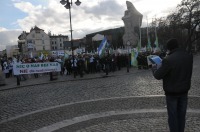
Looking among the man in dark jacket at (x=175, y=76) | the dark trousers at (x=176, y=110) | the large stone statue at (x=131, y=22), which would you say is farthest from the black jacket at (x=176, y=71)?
the large stone statue at (x=131, y=22)

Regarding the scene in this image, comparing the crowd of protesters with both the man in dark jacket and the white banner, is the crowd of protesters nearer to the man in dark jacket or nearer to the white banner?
the white banner

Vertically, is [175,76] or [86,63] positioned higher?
[175,76]

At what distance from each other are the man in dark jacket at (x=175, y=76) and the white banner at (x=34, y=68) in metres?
16.5

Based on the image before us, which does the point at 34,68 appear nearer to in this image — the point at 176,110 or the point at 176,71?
the point at 176,110

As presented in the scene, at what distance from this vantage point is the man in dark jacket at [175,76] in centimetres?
504

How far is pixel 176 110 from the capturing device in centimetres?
526

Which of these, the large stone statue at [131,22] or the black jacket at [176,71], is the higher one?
the large stone statue at [131,22]

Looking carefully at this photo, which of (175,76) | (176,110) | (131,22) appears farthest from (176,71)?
(131,22)

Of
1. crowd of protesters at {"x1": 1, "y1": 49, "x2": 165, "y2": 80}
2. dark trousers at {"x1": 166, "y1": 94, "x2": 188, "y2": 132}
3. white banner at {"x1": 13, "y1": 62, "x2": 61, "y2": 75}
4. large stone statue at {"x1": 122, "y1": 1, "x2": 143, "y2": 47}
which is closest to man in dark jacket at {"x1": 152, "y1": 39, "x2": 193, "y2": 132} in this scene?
dark trousers at {"x1": 166, "y1": 94, "x2": 188, "y2": 132}

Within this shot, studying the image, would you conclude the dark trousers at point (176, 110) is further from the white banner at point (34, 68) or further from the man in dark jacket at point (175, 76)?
the white banner at point (34, 68)

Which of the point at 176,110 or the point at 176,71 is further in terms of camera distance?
the point at 176,110

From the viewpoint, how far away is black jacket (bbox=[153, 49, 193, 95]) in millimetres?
5023

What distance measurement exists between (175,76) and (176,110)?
0.67m

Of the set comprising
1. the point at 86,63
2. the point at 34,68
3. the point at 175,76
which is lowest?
the point at 34,68
